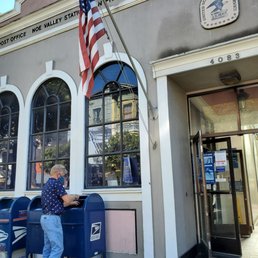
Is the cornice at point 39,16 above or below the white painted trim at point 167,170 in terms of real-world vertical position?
above

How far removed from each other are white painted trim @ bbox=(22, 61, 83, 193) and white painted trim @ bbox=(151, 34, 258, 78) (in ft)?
6.47

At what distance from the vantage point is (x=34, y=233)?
5266mm

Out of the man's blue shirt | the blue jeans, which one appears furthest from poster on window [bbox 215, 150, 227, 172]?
the blue jeans

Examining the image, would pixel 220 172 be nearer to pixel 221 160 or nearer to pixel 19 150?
pixel 221 160

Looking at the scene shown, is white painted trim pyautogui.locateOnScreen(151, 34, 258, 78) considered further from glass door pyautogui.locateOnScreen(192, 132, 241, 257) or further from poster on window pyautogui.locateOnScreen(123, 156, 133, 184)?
poster on window pyautogui.locateOnScreen(123, 156, 133, 184)

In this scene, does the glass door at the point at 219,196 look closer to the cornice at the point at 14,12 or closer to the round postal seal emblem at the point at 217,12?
the round postal seal emblem at the point at 217,12

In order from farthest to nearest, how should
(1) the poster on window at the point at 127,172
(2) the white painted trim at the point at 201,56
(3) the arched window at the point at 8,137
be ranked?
(3) the arched window at the point at 8,137
(1) the poster on window at the point at 127,172
(2) the white painted trim at the point at 201,56

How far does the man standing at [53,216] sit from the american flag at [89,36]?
1665 mm

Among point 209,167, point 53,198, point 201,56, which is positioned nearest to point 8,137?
point 53,198

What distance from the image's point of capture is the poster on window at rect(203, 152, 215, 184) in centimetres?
570

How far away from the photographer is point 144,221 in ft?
16.8

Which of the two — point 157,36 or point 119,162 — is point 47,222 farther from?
point 157,36

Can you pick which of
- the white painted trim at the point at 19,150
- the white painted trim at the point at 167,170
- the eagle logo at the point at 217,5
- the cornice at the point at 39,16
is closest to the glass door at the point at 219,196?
the white painted trim at the point at 167,170

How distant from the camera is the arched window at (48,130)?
6523 millimetres
